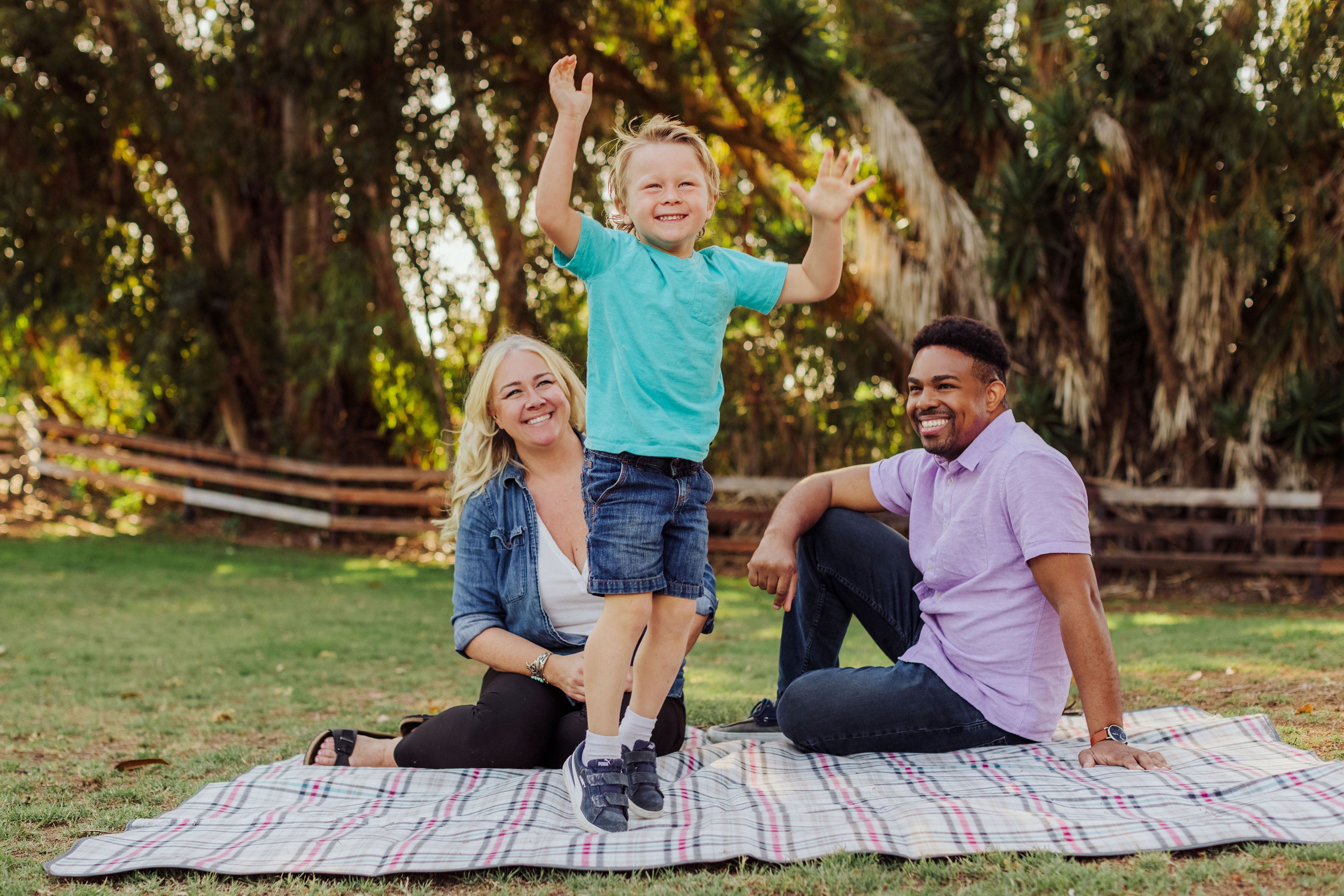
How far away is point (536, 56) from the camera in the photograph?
1049 cm

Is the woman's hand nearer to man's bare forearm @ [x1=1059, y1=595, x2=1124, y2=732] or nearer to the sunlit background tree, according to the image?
man's bare forearm @ [x1=1059, y1=595, x2=1124, y2=732]

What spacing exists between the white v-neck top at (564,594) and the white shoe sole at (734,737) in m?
0.59

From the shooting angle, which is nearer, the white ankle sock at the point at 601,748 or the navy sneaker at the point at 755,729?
the white ankle sock at the point at 601,748

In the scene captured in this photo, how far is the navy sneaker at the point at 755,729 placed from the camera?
11.6 feet

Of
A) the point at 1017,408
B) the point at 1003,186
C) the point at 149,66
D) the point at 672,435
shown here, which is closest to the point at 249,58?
the point at 149,66

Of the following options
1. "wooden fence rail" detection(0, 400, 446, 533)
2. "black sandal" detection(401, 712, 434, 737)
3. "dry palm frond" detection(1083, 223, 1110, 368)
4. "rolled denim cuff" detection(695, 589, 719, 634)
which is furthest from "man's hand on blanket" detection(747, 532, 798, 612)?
"wooden fence rail" detection(0, 400, 446, 533)

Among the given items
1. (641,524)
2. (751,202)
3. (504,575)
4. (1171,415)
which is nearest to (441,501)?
(751,202)

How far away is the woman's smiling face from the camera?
3357 millimetres

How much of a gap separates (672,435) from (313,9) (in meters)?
9.16

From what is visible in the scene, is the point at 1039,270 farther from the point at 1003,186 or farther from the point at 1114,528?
the point at 1114,528

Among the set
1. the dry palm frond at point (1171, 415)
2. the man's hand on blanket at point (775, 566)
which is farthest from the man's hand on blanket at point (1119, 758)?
the dry palm frond at point (1171, 415)

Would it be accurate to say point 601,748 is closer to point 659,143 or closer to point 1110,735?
point 1110,735

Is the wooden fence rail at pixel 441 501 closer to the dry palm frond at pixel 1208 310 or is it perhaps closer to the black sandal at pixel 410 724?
the dry palm frond at pixel 1208 310

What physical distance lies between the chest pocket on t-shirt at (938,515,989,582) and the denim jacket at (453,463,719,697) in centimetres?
70
